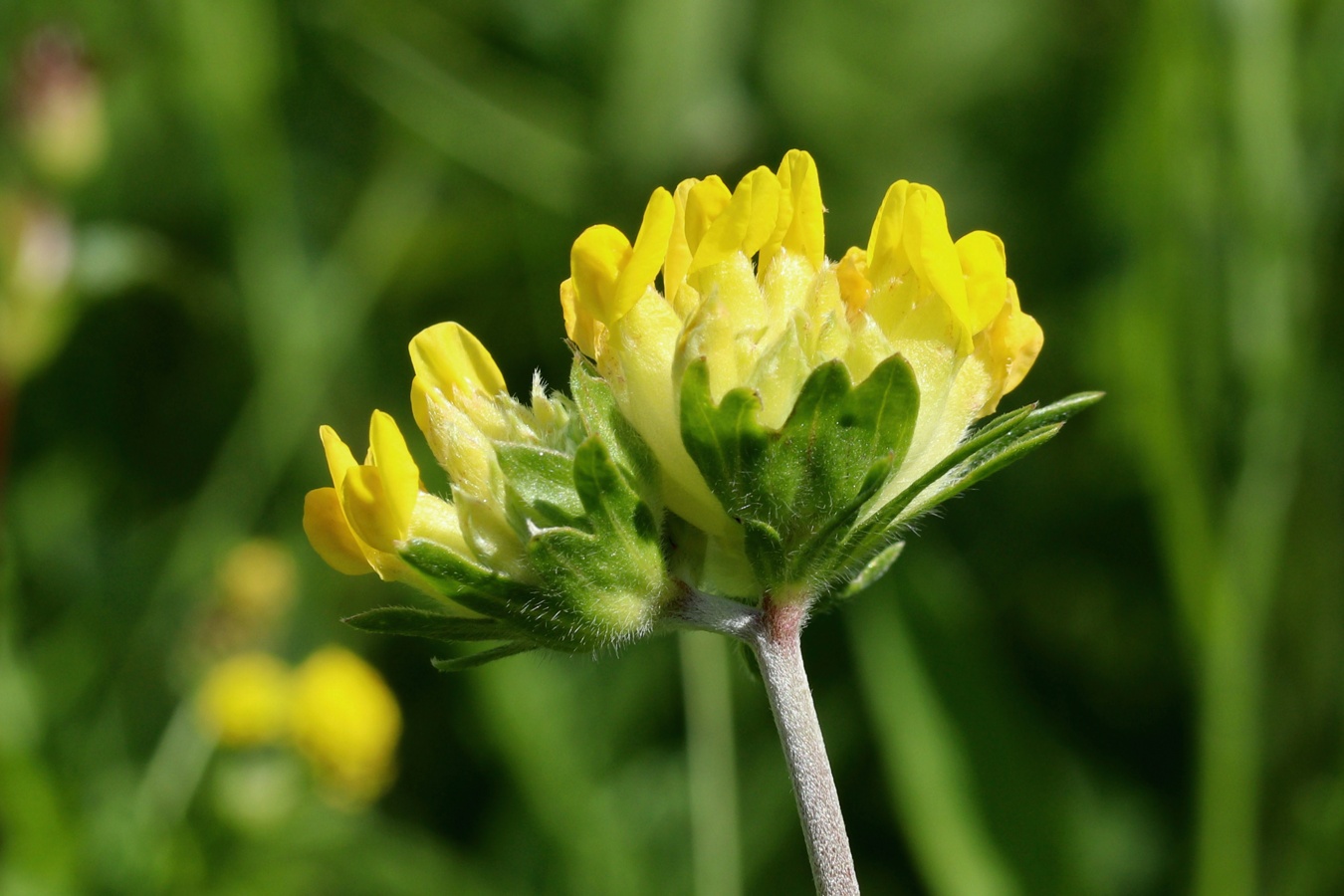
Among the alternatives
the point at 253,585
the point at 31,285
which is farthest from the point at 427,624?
the point at 31,285

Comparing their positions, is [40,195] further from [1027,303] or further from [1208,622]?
[1208,622]

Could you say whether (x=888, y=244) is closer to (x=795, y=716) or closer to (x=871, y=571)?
(x=871, y=571)

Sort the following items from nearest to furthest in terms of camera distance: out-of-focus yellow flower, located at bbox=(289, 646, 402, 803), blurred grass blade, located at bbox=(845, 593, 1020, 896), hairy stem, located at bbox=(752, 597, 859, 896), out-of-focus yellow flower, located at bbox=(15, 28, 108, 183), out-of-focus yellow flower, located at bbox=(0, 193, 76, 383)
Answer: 1. hairy stem, located at bbox=(752, 597, 859, 896)
2. blurred grass blade, located at bbox=(845, 593, 1020, 896)
3. out-of-focus yellow flower, located at bbox=(0, 193, 76, 383)
4. out-of-focus yellow flower, located at bbox=(289, 646, 402, 803)
5. out-of-focus yellow flower, located at bbox=(15, 28, 108, 183)

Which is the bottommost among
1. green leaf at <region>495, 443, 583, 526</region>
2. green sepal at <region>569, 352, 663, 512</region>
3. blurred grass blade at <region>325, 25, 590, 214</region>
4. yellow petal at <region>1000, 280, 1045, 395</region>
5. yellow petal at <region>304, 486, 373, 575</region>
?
yellow petal at <region>304, 486, 373, 575</region>

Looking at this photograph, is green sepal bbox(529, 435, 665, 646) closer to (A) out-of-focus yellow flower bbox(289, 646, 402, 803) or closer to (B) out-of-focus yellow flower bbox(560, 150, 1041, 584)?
(B) out-of-focus yellow flower bbox(560, 150, 1041, 584)

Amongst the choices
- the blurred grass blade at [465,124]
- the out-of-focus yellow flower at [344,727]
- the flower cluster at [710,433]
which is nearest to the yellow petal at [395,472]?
the flower cluster at [710,433]

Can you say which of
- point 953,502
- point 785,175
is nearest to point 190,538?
point 953,502

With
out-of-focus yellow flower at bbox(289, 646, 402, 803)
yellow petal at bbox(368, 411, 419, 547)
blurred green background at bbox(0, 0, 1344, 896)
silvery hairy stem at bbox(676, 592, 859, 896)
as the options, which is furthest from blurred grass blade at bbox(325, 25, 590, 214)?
silvery hairy stem at bbox(676, 592, 859, 896)
